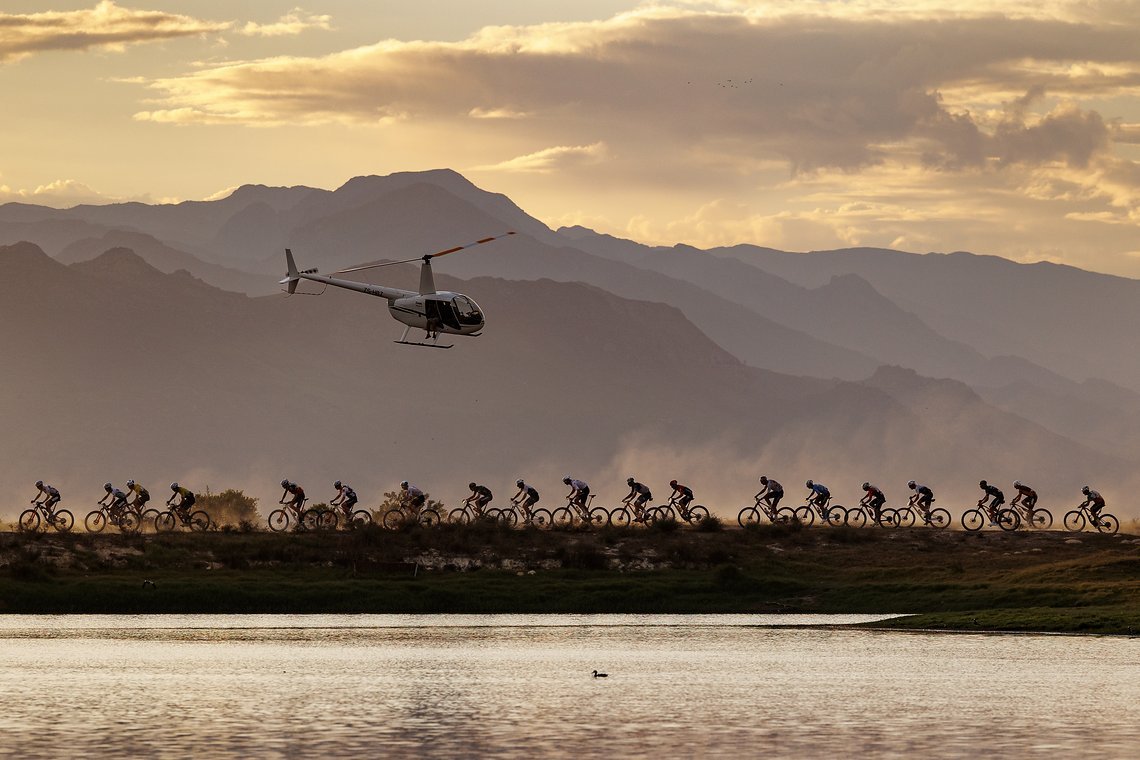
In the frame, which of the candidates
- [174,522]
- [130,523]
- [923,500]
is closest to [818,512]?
[923,500]

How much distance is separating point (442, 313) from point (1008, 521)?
28879 millimetres

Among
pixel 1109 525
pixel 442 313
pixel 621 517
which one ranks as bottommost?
pixel 1109 525

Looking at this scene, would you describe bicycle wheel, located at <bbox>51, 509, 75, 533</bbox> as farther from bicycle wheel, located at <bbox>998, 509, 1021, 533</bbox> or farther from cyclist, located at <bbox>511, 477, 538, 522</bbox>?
bicycle wheel, located at <bbox>998, 509, 1021, 533</bbox>

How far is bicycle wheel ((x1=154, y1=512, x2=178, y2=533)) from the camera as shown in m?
76.2

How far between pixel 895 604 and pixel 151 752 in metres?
38.8

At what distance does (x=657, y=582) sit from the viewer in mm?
66938

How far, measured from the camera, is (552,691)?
38156 millimetres

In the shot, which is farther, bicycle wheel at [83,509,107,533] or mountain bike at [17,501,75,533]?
bicycle wheel at [83,509,107,533]

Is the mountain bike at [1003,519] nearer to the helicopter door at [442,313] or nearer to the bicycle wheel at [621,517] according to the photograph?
the bicycle wheel at [621,517]

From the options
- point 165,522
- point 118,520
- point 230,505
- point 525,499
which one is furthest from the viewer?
point 230,505

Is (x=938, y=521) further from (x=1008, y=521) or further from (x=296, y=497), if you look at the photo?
(x=296, y=497)

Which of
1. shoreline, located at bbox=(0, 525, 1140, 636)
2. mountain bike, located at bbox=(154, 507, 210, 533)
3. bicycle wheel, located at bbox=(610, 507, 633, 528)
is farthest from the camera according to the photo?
bicycle wheel, located at bbox=(610, 507, 633, 528)

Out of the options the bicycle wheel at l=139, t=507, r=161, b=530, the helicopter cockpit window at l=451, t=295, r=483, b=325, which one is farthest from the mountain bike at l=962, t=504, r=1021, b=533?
the bicycle wheel at l=139, t=507, r=161, b=530

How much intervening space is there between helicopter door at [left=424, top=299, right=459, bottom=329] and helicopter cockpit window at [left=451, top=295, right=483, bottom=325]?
0.25 m
